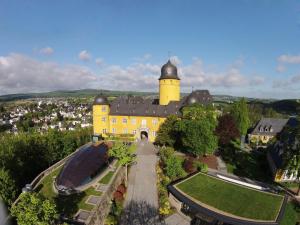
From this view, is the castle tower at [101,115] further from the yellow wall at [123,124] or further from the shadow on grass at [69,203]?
the shadow on grass at [69,203]

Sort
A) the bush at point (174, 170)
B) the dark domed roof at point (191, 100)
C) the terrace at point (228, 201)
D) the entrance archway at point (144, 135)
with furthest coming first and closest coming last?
1. the entrance archway at point (144, 135)
2. the dark domed roof at point (191, 100)
3. the bush at point (174, 170)
4. the terrace at point (228, 201)

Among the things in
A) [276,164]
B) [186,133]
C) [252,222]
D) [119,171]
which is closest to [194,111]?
[186,133]

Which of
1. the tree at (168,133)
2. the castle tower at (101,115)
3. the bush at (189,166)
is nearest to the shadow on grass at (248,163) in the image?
the bush at (189,166)

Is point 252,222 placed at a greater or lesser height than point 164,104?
lesser

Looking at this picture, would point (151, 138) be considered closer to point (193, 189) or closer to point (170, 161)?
point (170, 161)

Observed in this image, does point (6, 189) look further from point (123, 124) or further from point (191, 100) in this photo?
point (191, 100)

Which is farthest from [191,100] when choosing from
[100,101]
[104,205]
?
[104,205]
